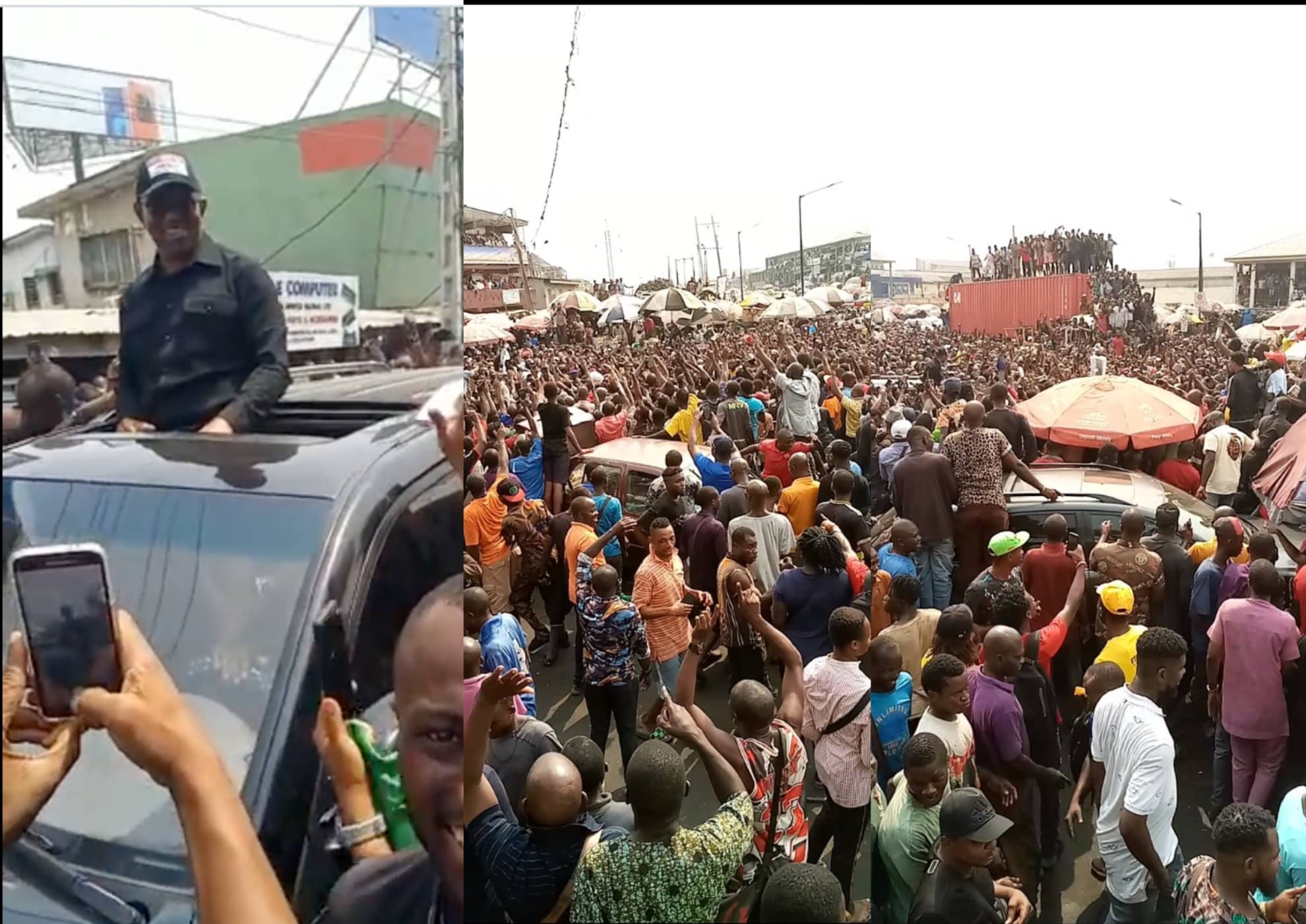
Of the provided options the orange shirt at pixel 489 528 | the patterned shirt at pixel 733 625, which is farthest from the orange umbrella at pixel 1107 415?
the orange shirt at pixel 489 528

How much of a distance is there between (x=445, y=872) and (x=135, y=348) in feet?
3.43

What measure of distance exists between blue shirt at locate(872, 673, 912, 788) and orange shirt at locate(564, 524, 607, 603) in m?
1.24

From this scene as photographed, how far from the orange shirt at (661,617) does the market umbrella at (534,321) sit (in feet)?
3.17

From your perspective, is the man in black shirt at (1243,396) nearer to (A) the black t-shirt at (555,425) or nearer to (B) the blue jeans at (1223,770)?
(B) the blue jeans at (1223,770)

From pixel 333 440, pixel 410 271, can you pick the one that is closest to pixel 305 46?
pixel 410 271

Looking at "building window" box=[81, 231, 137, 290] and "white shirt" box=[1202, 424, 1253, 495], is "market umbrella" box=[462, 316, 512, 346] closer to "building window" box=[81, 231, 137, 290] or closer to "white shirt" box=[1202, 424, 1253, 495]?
"building window" box=[81, 231, 137, 290]

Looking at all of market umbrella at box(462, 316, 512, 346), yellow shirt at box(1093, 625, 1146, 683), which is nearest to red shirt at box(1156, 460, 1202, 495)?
yellow shirt at box(1093, 625, 1146, 683)

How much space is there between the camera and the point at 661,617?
3326 mm

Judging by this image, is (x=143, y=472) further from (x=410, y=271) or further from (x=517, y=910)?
(x=517, y=910)

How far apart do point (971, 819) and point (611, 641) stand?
138 centimetres

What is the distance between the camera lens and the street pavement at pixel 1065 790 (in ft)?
9.42

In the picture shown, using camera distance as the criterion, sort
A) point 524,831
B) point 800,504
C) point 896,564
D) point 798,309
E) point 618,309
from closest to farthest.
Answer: point 524,831 → point 896,564 → point 800,504 → point 798,309 → point 618,309

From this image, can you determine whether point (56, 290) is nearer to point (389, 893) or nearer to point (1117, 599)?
point (389, 893)

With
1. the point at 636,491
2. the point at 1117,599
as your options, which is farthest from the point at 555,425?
the point at 1117,599
